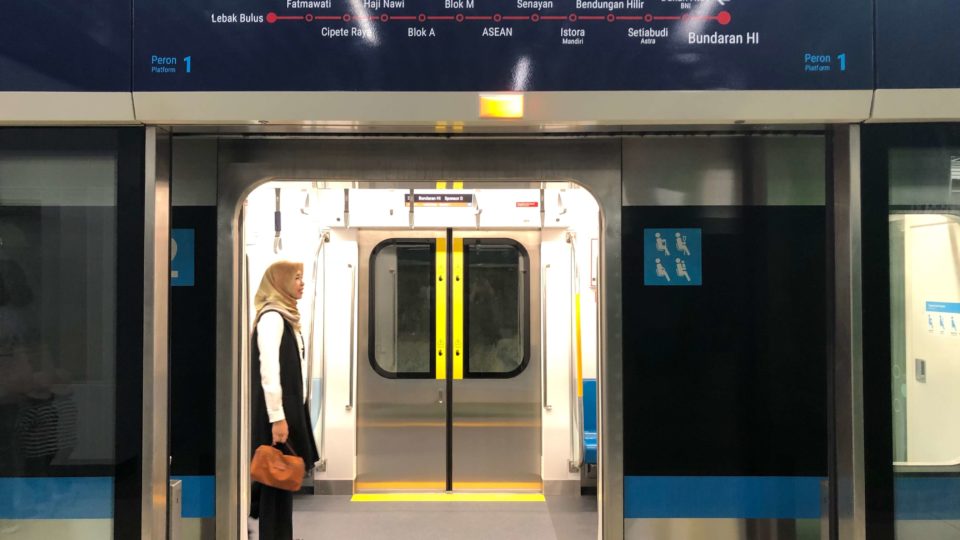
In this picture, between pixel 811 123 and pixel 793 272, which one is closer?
pixel 811 123

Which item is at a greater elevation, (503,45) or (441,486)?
(503,45)

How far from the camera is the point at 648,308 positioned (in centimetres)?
264

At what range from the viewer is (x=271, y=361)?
366 cm

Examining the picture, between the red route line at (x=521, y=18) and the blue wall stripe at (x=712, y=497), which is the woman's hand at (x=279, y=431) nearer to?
the blue wall stripe at (x=712, y=497)

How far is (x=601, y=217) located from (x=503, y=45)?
848mm

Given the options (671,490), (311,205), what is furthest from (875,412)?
(311,205)

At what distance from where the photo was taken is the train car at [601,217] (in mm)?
2109

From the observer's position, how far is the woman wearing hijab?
3.66 metres

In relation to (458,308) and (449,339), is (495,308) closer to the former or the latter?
(458,308)

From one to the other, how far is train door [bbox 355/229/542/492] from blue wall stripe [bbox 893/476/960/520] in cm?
399

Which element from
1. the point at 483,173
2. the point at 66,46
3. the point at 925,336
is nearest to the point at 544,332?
the point at 483,173

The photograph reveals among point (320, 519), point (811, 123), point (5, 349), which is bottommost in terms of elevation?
point (320, 519)

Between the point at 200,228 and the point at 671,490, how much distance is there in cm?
213

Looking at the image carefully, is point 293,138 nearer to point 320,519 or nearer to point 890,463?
point 890,463
